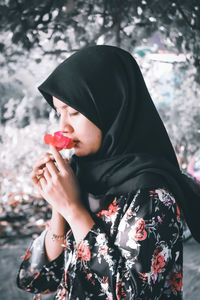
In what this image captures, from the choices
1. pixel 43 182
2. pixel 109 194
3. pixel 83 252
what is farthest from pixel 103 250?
pixel 43 182

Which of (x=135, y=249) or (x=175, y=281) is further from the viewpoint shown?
(x=175, y=281)

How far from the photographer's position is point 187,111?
3205mm

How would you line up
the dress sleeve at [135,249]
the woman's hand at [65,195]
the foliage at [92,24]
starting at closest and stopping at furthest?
the dress sleeve at [135,249] → the woman's hand at [65,195] → the foliage at [92,24]

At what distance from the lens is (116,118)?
3.10ft

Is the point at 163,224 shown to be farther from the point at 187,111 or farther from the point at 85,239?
the point at 187,111

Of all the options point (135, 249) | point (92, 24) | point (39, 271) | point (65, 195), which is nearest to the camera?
point (135, 249)

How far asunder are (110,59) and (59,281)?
0.79 meters

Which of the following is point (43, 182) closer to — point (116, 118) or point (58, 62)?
point (116, 118)

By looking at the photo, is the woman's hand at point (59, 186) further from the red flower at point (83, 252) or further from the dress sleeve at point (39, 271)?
the dress sleeve at point (39, 271)

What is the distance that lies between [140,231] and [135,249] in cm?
5

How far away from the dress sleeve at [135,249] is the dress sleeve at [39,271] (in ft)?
0.74

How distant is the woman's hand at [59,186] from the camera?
2.86 feet

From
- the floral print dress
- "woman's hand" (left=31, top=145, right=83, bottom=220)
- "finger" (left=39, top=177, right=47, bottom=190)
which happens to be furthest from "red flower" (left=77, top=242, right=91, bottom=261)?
"finger" (left=39, top=177, right=47, bottom=190)

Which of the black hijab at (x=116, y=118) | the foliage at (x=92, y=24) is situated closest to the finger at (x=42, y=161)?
the black hijab at (x=116, y=118)
